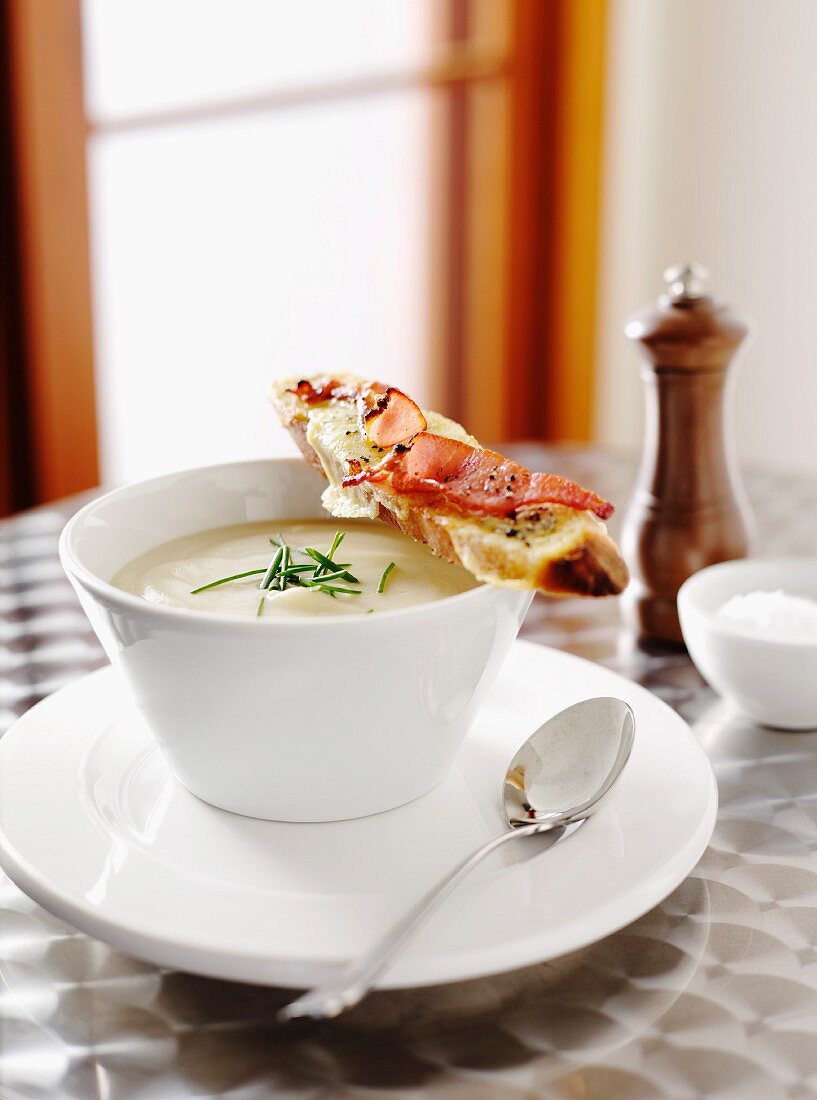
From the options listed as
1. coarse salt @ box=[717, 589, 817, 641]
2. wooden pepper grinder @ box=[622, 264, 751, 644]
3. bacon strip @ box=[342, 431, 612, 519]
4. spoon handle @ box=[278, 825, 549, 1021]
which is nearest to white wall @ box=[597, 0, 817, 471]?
wooden pepper grinder @ box=[622, 264, 751, 644]

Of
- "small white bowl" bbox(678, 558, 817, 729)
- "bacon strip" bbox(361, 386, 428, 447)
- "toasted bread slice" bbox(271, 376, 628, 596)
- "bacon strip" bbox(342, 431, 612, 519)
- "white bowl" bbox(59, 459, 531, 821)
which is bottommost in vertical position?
"small white bowl" bbox(678, 558, 817, 729)

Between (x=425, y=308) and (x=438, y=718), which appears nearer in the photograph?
(x=438, y=718)

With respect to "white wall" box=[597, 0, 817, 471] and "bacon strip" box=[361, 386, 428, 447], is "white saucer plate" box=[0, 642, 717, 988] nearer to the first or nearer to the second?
"bacon strip" box=[361, 386, 428, 447]

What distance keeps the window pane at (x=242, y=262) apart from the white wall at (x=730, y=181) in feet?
1.93

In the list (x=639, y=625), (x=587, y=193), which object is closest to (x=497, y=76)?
(x=587, y=193)

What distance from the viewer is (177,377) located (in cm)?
288

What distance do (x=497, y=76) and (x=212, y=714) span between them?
271 centimetres

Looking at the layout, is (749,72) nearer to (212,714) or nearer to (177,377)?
(177,377)

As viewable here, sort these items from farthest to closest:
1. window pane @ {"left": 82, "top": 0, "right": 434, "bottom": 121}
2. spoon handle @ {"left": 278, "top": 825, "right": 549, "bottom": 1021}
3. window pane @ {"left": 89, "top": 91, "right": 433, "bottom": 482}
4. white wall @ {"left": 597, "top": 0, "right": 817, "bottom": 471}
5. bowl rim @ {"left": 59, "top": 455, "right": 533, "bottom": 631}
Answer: white wall @ {"left": 597, "top": 0, "right": 817, "bottom": 471} → window pane @ {"left": 89, "top": 91, "right": 433, "bottom": 482} → window pane @ {"left": 82, "top": 0, "right": 434, "bottom": 121} → bowl rim @ {"left": 59, "top": 455, "right": 533, "bottom": 631} → spoon handle @ {"left": 278, "top": 825, "right": 549, "bottom": 1021}

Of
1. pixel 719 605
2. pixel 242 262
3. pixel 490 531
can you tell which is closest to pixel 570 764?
pixel 490 531

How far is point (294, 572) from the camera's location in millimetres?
934

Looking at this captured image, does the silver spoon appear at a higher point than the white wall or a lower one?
lower

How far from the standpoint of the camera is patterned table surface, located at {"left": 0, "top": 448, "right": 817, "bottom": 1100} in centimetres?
67

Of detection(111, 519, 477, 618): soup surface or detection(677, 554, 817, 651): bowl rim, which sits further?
detection(677, 554, 817, 651): bowl rim
